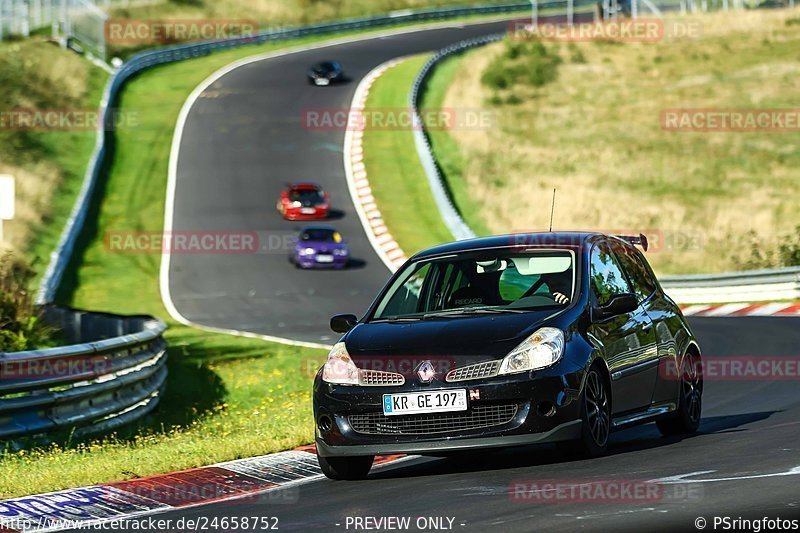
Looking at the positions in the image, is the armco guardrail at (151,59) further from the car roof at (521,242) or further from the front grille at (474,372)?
the front grille at (474,372)

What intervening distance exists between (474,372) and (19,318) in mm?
11193

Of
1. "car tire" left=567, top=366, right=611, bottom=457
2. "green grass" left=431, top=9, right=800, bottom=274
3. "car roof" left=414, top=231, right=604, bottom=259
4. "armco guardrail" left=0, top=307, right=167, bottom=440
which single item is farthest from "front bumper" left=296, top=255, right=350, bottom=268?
"car tire" left=567, top=366, right=611, bottom=457

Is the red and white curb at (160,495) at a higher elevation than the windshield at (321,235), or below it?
higher

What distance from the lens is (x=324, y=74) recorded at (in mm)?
55656

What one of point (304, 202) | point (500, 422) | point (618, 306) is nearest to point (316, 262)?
point (304, 202)

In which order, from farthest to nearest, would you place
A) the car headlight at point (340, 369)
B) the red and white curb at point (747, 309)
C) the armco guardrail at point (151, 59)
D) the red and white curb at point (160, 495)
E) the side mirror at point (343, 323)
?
1. the armco guardrail at point (151, 59)
2. the red and white curb at point (747, 309)
3. the side mirror at point (343, 323)
4. the car headlight at point (340, 369)
5. the red and white curb at point (160, 495)

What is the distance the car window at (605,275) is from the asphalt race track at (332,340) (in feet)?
3.87

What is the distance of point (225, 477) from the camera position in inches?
361

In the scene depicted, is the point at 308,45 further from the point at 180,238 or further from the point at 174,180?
the point at 180,238

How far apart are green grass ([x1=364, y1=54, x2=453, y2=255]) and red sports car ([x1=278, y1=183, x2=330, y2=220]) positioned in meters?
1.93

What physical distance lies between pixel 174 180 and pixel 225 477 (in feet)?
115

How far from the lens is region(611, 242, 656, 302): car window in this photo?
10.5 m

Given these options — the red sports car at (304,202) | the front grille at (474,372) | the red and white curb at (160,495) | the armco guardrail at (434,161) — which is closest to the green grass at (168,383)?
the red and white curb at (160,495)

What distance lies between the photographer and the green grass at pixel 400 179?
3809 centimetres
